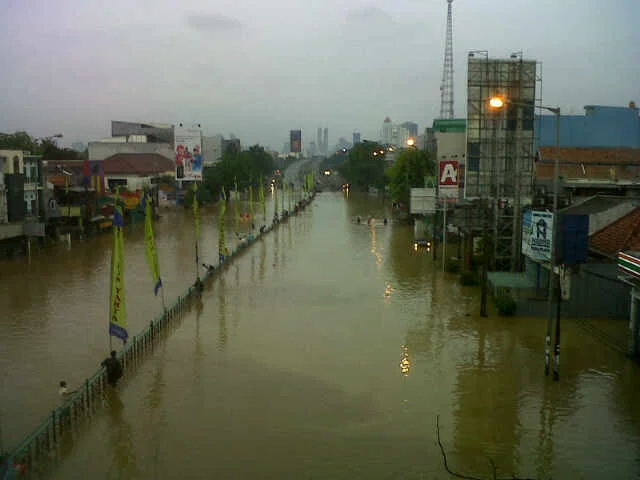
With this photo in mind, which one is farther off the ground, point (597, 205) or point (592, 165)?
point (592, 165)

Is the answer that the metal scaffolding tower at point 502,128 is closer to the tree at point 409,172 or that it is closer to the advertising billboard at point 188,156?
the tree at point 409,172

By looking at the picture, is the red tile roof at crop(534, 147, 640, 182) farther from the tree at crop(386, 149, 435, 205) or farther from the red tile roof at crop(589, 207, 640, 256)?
the red tile roof at crop(589, 207, 640, 256)

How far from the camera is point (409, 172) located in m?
62.2

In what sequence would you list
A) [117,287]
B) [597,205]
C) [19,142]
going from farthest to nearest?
[19,142] → [597,205] → [117,287]

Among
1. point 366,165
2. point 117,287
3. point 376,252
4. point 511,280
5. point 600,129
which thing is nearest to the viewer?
point 117,287

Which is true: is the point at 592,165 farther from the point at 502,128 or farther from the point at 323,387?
the point at 323,387

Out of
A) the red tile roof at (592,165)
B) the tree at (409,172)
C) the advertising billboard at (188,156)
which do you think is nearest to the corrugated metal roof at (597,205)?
the red tile roof at (592,165)

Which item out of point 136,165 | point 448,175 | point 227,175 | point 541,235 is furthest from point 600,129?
point 136,165

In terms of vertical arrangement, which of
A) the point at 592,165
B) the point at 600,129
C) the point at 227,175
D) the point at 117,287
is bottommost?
the point at 117,287

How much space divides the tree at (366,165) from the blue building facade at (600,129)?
5502cm

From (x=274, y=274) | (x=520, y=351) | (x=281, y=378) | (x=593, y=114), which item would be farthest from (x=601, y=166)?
(x=281, y=378)

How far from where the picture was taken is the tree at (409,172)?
62125mm

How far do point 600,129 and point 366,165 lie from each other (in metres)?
62.0

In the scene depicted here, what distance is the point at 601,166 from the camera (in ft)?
142
